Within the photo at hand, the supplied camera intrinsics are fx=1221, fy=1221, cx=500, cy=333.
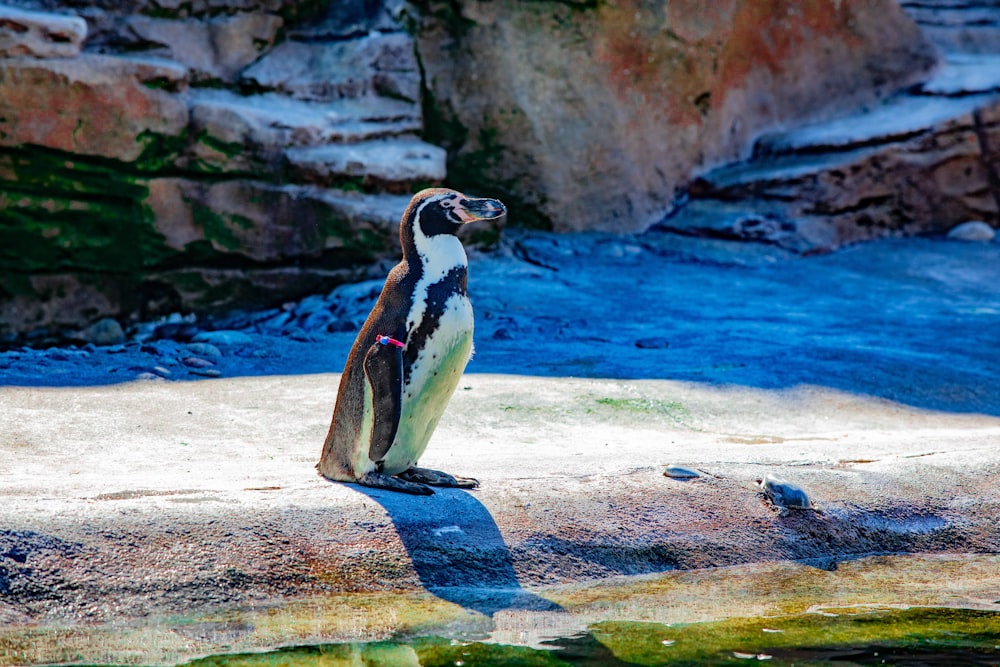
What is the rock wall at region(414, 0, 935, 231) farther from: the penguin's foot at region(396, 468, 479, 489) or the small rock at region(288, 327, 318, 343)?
the penguin's foot at region(396, 468, 479, 489)

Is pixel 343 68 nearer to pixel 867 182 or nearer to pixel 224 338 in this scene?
pixel 224 338

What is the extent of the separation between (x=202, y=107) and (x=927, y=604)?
19.3 feet

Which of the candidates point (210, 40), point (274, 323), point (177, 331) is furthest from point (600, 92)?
point (177, 331)

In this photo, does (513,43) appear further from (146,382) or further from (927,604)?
(927,604)

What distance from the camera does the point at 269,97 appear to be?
8336 millimetres

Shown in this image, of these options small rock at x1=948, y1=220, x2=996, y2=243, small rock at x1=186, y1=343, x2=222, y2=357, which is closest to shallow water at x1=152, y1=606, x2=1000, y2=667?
small rock at x1=186, y1=343, x2=222, y2=357

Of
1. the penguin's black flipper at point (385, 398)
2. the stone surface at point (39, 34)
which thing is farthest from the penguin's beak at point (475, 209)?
the stone surface at point (39, 34)

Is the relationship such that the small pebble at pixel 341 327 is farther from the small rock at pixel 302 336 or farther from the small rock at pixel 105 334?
the small rock at pixel 105 334

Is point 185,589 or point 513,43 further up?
point 513,43

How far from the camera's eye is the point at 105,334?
24.5 feet

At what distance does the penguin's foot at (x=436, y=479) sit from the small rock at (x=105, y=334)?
419 cm

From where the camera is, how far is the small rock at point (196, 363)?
6.16 meters

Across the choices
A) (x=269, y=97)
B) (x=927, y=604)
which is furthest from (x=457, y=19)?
(x=927, y=604)

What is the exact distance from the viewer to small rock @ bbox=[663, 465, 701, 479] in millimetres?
3756
